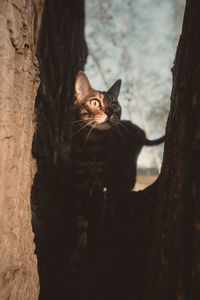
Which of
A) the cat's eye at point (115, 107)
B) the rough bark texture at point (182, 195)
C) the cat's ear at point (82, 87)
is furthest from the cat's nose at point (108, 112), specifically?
the rough bark texture at point (182, 195)

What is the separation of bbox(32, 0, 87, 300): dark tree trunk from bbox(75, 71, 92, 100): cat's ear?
50cm

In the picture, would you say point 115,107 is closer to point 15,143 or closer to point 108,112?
point 108,112

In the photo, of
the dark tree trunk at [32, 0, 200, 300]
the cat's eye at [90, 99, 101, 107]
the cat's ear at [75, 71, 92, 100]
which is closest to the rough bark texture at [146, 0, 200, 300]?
the dark tree trunk at [32, 0, 200, 300]

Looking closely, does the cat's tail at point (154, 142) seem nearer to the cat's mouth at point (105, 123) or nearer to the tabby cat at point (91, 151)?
the tabby cat at point (91, 151)

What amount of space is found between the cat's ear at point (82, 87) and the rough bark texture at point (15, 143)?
1.26 metres

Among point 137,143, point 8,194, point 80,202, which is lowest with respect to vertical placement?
point 80,202

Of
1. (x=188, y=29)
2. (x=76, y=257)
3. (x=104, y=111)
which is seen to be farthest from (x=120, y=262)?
(x=188, y=29)

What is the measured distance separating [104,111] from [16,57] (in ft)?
4.14

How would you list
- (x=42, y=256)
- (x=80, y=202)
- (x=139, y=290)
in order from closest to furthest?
(x=139, y=290) < (x=42, y=256) < (x=80, y=202)

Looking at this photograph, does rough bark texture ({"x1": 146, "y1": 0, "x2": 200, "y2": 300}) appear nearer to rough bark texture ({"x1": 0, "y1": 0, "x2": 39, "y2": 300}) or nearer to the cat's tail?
rough bark texture ({"x1": 0, "y1": 0, "x2": 39, "y2": 300})

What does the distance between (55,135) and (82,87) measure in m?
0.78

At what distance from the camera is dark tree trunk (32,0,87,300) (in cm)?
157

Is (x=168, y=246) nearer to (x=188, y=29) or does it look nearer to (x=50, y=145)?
(x=188, y=29)

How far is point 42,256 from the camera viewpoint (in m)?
1.53
